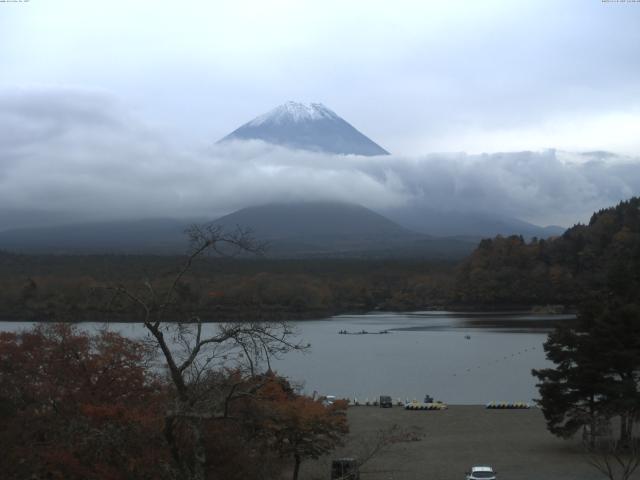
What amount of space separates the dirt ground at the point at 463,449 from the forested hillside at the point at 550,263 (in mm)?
48519

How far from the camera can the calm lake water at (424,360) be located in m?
26.3

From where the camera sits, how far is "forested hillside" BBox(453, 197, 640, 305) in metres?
69.0

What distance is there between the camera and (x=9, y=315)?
2296 inches

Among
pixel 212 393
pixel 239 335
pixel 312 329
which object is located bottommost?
pixel 312 329

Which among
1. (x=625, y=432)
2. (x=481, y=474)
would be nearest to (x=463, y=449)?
(x=625, y=432)

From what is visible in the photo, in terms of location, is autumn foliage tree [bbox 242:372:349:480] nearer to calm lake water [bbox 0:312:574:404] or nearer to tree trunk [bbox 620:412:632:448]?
calm lake water [bbox 0:312:574:404]

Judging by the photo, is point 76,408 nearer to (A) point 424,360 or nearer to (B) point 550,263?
(A) point 424,360

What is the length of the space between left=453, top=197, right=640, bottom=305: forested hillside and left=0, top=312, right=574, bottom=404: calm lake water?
1297cm

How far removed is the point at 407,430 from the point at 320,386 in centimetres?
918

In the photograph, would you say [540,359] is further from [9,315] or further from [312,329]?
[9,315]

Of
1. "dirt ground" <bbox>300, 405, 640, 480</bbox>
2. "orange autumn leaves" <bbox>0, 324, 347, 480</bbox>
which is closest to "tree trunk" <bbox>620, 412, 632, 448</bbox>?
"dirt ground" <bbox>300, 405, 640, 480</bbox>

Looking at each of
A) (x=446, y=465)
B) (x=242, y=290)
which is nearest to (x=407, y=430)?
(x=446, y=465)

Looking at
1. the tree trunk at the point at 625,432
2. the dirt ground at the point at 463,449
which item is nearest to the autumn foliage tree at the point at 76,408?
the dirt ground at the point at 463,449

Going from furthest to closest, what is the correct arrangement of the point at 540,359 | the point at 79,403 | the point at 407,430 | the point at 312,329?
the point at 312,329, the point at 540,359, the point at 407,430, the point at 79,403
